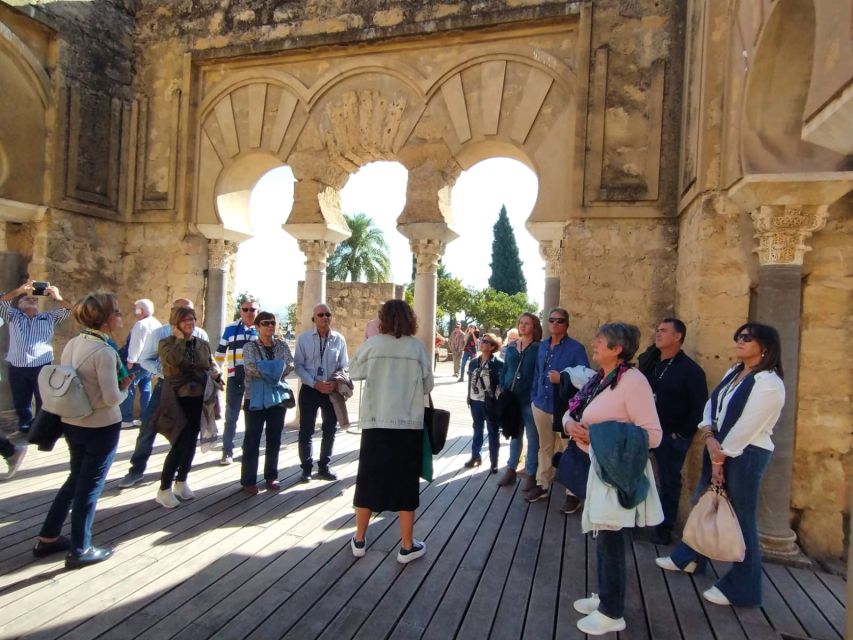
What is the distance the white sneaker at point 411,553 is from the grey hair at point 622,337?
6.08 ft

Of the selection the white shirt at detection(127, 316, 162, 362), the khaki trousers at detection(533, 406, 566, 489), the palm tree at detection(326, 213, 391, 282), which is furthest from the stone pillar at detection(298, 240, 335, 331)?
the palm tree at detection(326, 213, 391, 282)

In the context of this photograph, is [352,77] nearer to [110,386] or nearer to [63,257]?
[63,257]

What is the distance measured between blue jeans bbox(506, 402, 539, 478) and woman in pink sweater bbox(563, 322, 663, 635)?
2.10 metres

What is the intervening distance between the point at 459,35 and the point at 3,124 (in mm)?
5300

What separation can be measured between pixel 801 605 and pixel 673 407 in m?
1.35

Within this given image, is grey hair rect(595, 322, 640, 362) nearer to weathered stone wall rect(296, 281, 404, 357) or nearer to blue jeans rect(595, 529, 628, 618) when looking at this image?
blue jeans rect(595, 529, 628, 618)

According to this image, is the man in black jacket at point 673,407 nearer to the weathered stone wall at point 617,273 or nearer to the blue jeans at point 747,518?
the blue jeans at point 747,518

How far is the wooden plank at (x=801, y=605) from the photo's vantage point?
3051mm

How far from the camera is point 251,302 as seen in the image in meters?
5.51

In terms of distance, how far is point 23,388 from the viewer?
18.8 feet

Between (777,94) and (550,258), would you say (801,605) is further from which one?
(550,258)

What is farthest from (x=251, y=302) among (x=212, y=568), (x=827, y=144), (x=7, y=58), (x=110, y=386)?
(x=827, y=144)

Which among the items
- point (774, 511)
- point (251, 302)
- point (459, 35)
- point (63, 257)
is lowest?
point (774, 511)

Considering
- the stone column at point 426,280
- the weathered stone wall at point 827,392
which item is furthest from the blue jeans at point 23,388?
the weathered stone wall at point 827,392
